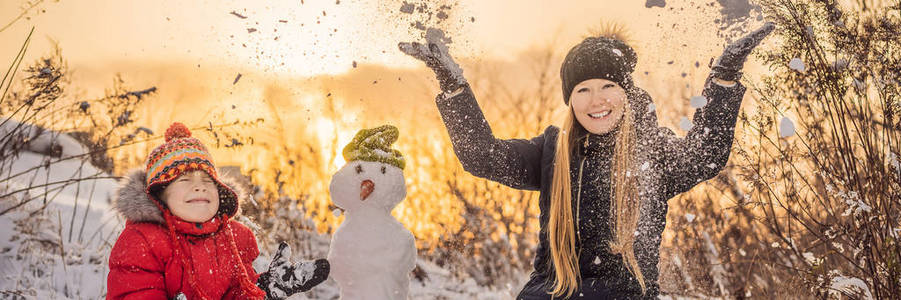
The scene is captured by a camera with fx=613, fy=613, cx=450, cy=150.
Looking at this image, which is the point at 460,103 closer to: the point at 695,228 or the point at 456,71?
the point at 456,71

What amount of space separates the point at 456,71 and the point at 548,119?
3525 millimetres

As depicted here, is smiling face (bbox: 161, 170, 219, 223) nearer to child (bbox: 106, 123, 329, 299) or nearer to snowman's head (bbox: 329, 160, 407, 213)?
child (bbox: 106, 123, 329, 299)

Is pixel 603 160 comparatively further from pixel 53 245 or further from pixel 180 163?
pixel 53 245

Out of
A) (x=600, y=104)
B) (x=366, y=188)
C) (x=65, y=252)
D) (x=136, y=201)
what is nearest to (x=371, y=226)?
(x=366, y=188)

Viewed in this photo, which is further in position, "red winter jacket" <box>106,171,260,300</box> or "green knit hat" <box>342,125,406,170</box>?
"green knit hat" <box>342,125,406,170</box>

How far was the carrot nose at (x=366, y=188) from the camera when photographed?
8.59ft

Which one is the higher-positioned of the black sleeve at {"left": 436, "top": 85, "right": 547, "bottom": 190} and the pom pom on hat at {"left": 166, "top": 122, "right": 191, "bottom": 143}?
the pom pom on hat at {"left": 166, "top": 122, "right": 191, "bottom": 143}

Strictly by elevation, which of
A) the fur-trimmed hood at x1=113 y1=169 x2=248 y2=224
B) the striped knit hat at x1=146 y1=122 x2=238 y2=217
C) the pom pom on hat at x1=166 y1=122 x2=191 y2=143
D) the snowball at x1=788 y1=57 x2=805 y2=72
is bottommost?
the fur-trimmed hood at x1=113 y1=169 x2=248 y2=224

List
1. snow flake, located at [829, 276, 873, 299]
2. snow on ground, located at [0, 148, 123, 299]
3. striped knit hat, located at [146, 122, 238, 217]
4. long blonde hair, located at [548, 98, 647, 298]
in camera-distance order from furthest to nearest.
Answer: snow on ground, located at [0, 148, 123, 299], snow flake, located at [829, 276, 873, 299], striped knit hat, located at [146, 122, 238, 217], long blonde hair, located at [548, 98, 647, 298]

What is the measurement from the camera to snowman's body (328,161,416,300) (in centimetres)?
254

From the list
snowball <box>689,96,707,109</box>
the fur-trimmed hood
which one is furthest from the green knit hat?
snowball <box>689,96,707,109</box>

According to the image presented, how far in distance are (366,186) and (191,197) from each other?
2.31 ft

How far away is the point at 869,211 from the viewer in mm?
2527

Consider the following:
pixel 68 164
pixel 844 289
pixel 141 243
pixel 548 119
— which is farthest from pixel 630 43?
pixel 68 164
